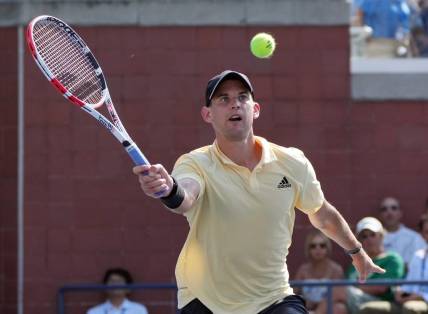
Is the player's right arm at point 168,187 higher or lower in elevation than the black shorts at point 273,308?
higher

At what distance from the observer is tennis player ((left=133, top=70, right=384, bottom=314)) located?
20.8 feet

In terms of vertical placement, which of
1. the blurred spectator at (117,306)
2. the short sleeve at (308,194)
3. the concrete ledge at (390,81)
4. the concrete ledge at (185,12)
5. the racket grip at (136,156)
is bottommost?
the blurred spectator at (117,306)

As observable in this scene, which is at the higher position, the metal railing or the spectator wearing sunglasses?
the spectator wearing sunglasses

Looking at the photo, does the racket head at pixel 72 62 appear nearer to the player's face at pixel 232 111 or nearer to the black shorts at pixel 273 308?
the player's face at pixel 232 111

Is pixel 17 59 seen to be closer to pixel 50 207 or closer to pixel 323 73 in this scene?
pixel 50 207

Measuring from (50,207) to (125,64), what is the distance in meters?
1.55

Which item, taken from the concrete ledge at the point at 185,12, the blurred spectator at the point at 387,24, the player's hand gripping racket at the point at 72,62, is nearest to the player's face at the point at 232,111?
the player's hand gripping racket at the point at 72,62

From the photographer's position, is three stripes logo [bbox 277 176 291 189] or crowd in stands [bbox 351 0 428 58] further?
crowd in stands [bbox 351 0 428 58]

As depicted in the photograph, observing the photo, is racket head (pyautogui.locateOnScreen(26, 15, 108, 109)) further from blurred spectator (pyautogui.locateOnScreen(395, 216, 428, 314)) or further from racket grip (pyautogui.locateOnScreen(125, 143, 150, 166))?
blurred spectator (pyautogui.locateOnScreen(395, 216, 428, 314))

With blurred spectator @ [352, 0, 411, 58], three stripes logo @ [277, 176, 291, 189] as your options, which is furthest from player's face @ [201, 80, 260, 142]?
blurred spectator @ [352, 0, 411, 58]

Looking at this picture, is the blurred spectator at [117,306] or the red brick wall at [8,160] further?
the red brick wall at [8,160]

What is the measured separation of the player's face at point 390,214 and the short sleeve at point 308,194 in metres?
5.00

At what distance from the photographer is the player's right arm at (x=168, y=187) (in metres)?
5.48

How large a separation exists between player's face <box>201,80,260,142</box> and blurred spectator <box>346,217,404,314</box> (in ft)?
12.7
